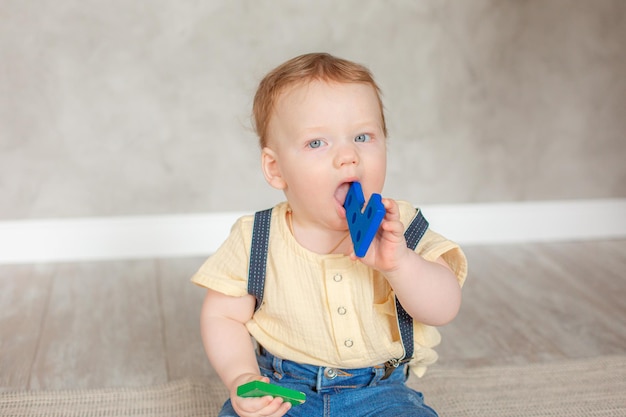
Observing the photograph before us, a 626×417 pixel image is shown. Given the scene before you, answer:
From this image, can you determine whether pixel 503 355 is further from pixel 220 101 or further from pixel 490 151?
pixel 220 101

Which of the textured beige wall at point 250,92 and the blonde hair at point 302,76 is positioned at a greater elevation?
the blonde hair at point 302,76

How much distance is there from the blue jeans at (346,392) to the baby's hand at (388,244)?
18 centimetres

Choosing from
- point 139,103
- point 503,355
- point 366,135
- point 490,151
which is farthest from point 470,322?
point 139,103

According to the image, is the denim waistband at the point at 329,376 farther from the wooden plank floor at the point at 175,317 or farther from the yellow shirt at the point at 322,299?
the wooden plank floor at the point at 175,317

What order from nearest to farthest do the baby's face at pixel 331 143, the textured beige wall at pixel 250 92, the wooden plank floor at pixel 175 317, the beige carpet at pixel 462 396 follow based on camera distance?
the baby's face at pixel 331 143
the beige carpet at pixel 462 396
the wooden plank floor at pixel 175 317
the textured beige wall at pixel 250 92

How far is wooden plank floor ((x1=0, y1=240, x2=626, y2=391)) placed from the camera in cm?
146

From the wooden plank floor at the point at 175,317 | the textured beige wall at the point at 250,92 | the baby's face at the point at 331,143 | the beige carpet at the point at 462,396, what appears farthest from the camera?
the textured beige wall at the point at 250,92

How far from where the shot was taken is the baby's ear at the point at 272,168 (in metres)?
1.01

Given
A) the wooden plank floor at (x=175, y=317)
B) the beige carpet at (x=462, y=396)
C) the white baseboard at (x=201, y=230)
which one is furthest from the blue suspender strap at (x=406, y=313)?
the white baseboard at (x=201, y=230)

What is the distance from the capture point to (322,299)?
3.25ft

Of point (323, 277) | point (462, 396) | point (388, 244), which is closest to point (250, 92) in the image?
point (462, 396)

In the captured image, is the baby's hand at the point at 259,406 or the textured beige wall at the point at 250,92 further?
the textured beige wall at the point at 250,92

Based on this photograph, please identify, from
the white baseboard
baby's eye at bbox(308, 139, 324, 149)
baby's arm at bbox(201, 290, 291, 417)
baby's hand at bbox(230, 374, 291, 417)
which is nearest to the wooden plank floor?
the white baseboard

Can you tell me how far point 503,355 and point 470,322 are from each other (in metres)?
0.17
